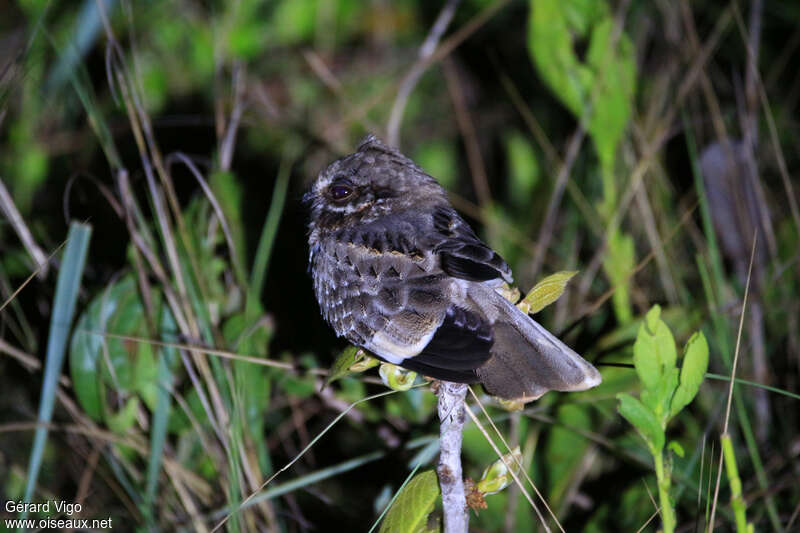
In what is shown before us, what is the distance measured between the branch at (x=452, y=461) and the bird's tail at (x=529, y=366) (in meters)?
0.12

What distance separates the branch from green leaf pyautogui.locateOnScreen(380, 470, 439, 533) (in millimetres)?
31

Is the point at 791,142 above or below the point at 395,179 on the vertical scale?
below

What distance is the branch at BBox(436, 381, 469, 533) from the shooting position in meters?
1.67

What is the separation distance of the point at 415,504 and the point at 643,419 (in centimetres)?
52

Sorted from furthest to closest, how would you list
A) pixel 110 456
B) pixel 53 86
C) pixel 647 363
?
pixel 53 86 < pixel 110 456 < pixel 647 363

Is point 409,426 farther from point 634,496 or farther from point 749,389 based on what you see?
point 749,389

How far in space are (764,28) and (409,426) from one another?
3436 millimetres

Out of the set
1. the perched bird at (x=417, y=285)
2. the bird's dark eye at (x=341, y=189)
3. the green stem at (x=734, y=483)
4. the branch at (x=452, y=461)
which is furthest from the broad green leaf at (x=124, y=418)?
the green stem at (x=734, y=483)

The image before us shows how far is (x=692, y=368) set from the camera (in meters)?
1.58

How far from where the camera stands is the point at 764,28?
4641 mm

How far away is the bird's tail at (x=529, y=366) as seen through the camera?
5.20 ft

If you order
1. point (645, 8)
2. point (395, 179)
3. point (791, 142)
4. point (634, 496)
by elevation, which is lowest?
point (634, 496)

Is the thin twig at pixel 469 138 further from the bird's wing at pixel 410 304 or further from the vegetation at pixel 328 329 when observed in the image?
the bird's wing at pixel 410 304

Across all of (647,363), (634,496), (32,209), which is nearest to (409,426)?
(634,496)
